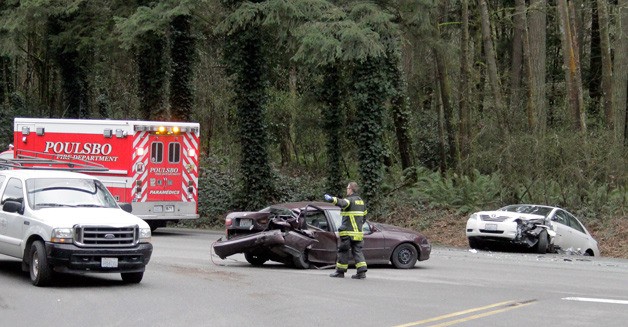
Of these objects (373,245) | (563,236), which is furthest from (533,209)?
(373,245)

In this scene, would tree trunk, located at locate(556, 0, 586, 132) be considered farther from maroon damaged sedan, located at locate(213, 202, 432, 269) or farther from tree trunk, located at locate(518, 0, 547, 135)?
maroon damaged sedan, located at locate(213, 202, 432, 269)

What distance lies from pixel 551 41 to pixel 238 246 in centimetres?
3348

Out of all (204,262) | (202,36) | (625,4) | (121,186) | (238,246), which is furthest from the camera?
(202,36)

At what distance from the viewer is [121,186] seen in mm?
25578

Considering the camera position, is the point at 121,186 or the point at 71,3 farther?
the point at 71,3

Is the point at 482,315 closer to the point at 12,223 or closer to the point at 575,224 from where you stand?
the point at 12,223

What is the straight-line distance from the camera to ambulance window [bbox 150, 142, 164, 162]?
2595 cm

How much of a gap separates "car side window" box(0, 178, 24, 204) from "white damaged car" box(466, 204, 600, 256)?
1308 cm

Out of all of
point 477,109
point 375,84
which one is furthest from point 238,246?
point 477,109

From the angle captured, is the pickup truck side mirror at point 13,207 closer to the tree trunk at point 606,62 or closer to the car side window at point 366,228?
the car side window at point 366,228

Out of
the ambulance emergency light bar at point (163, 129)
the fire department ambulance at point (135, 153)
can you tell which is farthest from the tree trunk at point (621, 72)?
the fire department ambulance at point (135, 153)

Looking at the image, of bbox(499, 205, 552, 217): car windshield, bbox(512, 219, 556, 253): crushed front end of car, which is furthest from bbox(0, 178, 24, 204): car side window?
bbox(499, 205, 552, 217): car windshield

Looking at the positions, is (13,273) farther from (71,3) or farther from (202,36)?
(202,36)

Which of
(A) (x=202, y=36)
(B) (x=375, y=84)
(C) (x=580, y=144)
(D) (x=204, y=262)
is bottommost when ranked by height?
(D) (x=204, y=262)
